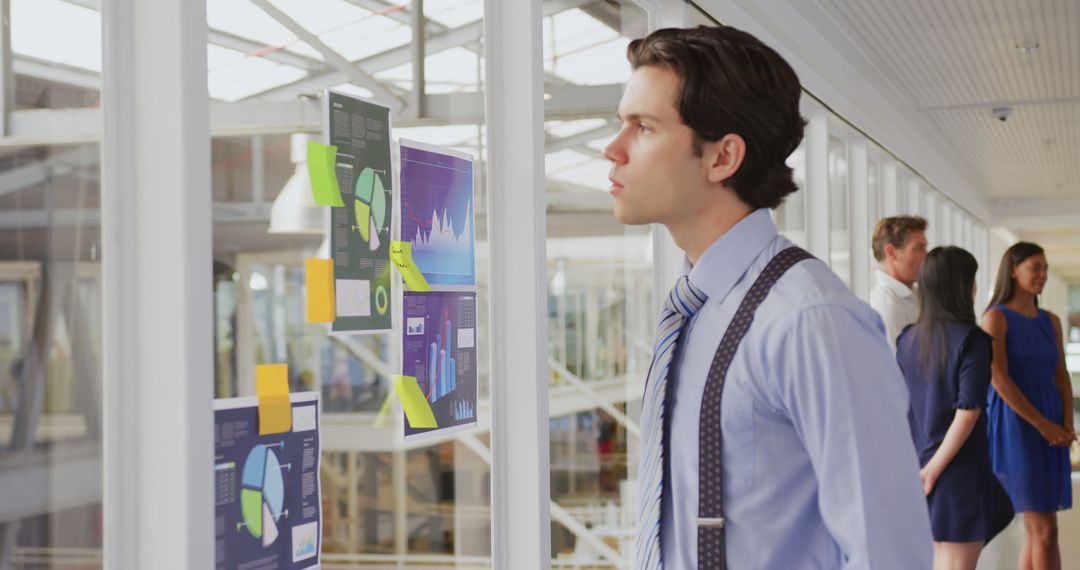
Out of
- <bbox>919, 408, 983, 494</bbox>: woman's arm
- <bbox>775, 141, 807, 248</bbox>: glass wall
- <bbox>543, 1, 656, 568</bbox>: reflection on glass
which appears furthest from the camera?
<bbox>775, 141, 807, 248</bbox>: glass wall

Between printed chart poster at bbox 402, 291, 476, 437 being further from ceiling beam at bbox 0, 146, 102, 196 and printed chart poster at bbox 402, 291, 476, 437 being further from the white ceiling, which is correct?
the white ceiling

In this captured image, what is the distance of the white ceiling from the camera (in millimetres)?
4914

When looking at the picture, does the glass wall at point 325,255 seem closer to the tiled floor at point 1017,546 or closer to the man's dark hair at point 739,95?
the man's dark hair at point 739,95

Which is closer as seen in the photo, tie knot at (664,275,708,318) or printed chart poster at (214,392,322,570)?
tie knot at (664,275,708,318)

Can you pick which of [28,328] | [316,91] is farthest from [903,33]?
[28,328]

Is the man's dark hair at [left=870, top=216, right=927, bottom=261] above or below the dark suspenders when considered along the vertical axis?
above

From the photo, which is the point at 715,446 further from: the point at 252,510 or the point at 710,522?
the point at 252,510

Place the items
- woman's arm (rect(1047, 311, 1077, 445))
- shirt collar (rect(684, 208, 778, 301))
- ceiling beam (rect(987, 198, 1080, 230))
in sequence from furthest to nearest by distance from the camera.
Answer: ceiling beam (rect(987, 198, 1080, 230)) → woman's arm (rect(1047, 311, 1077, 445)) → shirt collar (rect(684, 208, 778, 301))

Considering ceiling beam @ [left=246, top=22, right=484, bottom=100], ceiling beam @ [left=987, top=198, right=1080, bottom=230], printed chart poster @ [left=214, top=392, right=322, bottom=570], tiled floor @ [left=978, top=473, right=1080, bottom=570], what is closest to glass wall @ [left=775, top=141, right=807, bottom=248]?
tiled floor @ [left=978, top=473, right=1080, bottom=570]

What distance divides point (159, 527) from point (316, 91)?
30.0 inches

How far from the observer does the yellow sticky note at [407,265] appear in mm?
2113

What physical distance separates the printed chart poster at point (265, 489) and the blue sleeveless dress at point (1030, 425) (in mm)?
3915

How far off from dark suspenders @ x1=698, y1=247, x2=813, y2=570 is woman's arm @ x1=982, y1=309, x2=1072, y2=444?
13.3ft

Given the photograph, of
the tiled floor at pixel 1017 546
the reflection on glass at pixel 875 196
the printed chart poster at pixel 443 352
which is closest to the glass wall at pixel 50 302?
the printed chart poster at pixel 443 352
